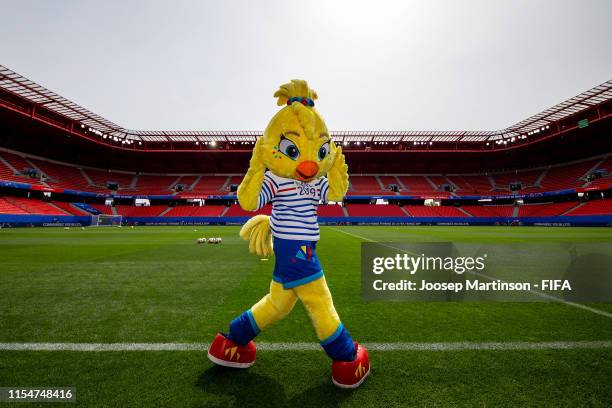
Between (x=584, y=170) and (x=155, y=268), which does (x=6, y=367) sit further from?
(x=584, y=170)

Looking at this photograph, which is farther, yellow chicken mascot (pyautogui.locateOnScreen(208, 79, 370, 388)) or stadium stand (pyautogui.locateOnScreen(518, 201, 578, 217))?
stadium stand (pyautogui.locateOnScreen(518, 201, 578, 217))

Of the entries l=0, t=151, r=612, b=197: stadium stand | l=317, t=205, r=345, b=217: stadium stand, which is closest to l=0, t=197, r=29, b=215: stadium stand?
l=0, t=151, r=612, b=197: stadium stand

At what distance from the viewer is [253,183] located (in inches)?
86.4

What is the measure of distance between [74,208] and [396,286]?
4117cm

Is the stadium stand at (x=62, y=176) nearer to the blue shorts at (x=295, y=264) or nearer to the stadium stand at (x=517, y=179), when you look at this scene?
the blue shorts at (x=295, y=264)

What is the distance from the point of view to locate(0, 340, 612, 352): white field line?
88.8 inches

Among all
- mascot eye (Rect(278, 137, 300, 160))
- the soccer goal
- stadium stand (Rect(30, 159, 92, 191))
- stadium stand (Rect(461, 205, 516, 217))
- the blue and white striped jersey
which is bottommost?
the soccer goal

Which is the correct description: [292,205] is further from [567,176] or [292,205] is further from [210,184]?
[567,176]

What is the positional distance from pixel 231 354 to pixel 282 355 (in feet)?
1.40

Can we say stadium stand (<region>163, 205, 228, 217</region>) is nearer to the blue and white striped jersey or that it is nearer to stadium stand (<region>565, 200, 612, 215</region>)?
the blue and white striped jersey

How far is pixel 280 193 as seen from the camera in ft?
7.13

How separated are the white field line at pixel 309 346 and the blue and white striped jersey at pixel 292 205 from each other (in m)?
1.01

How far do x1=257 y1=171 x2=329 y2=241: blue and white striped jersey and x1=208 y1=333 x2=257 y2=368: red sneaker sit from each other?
825 mm

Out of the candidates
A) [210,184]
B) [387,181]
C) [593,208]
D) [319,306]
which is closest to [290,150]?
[319,306]
